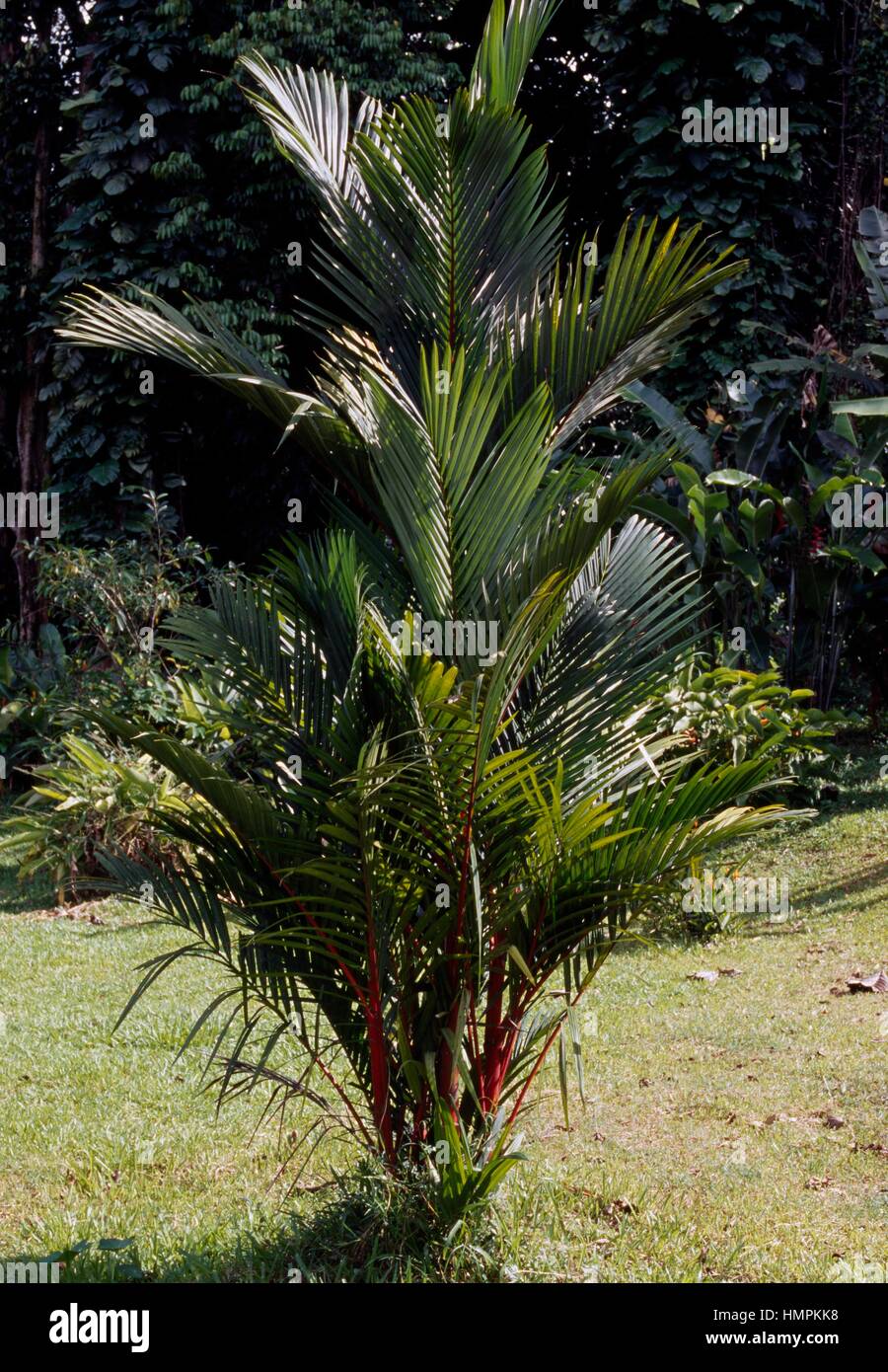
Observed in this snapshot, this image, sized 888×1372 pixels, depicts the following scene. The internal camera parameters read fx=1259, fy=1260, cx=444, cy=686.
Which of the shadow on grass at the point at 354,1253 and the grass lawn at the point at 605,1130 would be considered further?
the grass lawn at the point at 605,1130

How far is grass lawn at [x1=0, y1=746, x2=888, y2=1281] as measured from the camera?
338 centimetres

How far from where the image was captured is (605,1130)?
4.44m

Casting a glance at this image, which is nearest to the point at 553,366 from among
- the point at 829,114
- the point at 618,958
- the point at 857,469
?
the point at 618,958

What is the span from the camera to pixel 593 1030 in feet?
17.7

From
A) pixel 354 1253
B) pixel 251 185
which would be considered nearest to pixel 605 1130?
pixel 354 1253

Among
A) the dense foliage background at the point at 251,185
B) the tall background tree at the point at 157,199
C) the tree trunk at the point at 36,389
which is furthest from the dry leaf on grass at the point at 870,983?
the tree trunk at the point at 36,389

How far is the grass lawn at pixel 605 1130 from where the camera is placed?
338 cm

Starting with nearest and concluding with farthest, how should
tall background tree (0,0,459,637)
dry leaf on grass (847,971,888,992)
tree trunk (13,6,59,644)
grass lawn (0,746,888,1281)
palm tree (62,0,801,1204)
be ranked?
1. palm tree (62,0,801,1204)
2. grass lawn (0,746,888,1281)
3. dry leaf on grass (847,971,888,992)
4. tall background tree (0,0,459,637)
5. tree trunk (13,6,59,644)

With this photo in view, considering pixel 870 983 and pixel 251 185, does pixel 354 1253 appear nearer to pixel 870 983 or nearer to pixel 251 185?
pixel 870 983

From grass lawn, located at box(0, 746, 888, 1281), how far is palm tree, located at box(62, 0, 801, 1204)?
0.54 metres

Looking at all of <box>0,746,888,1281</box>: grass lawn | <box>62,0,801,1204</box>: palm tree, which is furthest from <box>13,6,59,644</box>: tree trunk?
<box>62,0,801,1204</box>: palm tree

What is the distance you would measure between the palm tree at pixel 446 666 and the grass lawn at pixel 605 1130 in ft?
1.79

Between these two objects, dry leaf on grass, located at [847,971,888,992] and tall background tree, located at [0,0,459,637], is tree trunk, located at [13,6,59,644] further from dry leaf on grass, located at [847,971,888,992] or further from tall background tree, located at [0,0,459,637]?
dry leaf on grass, located at [847,971,888,992]

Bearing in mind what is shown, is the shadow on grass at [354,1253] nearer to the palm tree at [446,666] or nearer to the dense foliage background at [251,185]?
the palm tree at [446,666]
